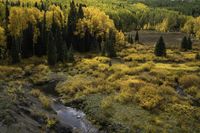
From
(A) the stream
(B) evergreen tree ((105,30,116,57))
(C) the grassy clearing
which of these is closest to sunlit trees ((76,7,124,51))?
(B) evergreen tree ((105,30,116,57))

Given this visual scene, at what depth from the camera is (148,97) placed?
57656 mm

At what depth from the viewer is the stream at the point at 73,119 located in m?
47.7

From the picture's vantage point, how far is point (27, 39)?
318ft

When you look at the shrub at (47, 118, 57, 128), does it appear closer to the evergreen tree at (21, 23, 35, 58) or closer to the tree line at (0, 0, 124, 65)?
the tree line at (0, 0, 124, 65)

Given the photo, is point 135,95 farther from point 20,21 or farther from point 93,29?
point 93,29

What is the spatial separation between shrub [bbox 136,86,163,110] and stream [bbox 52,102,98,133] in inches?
370

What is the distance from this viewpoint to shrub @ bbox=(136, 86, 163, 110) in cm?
5496

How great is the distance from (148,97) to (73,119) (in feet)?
42.7

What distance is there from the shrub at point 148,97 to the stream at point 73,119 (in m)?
9.41

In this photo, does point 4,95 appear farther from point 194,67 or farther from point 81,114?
point 194,67

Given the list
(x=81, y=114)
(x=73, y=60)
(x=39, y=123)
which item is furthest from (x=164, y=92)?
(x=73, y=60)

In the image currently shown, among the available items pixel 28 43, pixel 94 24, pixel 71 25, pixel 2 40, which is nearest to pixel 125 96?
pixel 2 40

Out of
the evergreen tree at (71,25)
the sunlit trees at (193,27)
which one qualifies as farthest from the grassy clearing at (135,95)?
the sunlit trees at (193,27)

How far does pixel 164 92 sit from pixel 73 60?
36.6 meters
